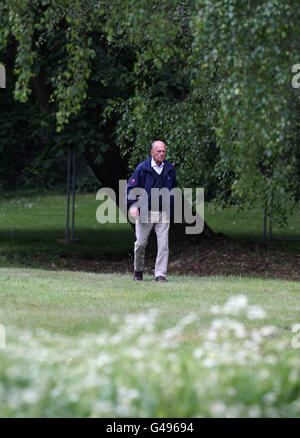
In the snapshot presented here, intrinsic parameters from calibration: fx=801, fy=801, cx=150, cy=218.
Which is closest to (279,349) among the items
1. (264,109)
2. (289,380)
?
(289,380)

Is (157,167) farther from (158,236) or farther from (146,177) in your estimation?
(158,236)

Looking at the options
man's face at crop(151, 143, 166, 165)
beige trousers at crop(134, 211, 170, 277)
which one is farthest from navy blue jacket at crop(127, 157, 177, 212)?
beige trousers at crop(134, 211, 170, 277)

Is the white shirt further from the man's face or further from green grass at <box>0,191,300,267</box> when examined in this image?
green grass at <box>0,191,300,267</box>

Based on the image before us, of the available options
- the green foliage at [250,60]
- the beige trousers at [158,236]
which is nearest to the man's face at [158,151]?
the beige trousers at [158,236]

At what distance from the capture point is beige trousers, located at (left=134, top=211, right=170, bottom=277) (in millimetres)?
11094

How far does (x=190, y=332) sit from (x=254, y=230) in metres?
17.5

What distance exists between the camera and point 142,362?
5363 mm

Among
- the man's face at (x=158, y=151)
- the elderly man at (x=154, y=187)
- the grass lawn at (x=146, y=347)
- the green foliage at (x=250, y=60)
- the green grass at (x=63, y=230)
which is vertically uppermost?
the green foliage at (x=250, y=60)

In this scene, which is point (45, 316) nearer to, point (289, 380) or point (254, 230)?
point (289, 380)

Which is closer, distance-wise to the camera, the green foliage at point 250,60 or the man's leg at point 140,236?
the green foliage at point 250,60

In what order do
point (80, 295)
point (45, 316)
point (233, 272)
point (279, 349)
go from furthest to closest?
point (233, 272) < point (80, 295) < point (45, 316) < point (279, 349)

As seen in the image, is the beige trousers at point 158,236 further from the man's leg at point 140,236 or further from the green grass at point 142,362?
the green grass at point 142,362

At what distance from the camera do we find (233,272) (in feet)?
49.2

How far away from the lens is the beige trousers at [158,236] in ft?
36.4
